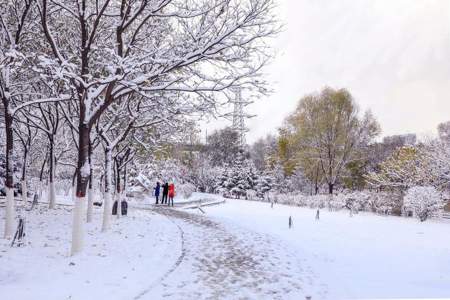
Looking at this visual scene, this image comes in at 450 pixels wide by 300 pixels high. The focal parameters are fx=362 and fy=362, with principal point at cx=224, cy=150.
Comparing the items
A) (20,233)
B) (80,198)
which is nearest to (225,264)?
(80,198)

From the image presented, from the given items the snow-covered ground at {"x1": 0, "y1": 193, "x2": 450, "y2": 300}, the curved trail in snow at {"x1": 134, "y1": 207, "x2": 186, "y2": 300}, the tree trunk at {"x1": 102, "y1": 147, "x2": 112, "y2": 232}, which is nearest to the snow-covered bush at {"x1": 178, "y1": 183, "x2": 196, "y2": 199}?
the snow-covered ground at {"x1": 0, "y1": 193, "x2": 450, "y2": 300}

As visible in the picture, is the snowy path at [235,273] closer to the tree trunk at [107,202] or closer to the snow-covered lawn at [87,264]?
the snow-covered lawn at [87,264]

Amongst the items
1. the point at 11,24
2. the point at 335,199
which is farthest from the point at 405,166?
the point at 11,24

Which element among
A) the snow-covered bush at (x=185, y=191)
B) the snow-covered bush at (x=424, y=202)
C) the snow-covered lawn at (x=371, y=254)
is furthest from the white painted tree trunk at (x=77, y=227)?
the snow-covered bush at (x=185, y=191)

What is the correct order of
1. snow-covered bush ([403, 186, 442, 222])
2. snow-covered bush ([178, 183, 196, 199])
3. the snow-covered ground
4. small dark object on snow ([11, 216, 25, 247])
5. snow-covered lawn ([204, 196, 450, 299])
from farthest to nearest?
snow-covered bush ([178, 183, 196, 199])
snow-covered bush ([403, 186, 442, 222])
small dark object on snow ([11, 216, 25, 247])
snow-covered lawn ([204, 196, 450, 299])
the snow-covered ground

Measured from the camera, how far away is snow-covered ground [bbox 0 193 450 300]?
21.4 feet

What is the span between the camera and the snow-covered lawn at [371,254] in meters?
6.87

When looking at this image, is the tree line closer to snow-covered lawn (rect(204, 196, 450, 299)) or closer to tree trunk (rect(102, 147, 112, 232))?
tree trunk (rect(102, 147, 112, 232))

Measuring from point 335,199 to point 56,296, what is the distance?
70.5ft

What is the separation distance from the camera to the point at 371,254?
9938mm

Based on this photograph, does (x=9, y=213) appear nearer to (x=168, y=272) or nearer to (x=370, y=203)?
(x=168, y=272)

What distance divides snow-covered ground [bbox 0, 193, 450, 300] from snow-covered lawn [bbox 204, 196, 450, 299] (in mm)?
23

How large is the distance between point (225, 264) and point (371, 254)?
165 inches

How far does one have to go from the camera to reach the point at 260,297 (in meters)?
6.42
